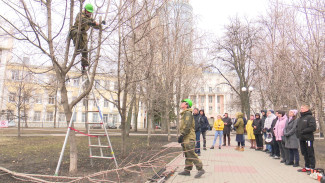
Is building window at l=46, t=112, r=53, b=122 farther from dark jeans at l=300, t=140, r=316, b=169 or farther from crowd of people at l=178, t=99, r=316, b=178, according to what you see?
dark jeans at l=300, t=140, r=316, b=169

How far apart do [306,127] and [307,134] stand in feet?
0.68

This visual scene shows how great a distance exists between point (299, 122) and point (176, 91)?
30.3 ft

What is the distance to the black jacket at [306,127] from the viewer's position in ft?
21.8

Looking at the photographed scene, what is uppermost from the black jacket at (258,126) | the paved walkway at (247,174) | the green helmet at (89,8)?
the green helmet at (89,8)

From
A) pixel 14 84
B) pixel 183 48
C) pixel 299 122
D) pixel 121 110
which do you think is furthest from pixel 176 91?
pixel 14 84

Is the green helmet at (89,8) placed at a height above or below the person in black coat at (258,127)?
above

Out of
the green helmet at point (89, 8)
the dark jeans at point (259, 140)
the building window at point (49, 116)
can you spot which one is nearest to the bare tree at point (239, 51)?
the dark jeans at point (259, 140)

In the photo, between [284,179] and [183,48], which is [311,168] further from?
[183,48]

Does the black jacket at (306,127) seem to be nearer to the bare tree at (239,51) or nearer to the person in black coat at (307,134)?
the person in black coat at (307,134)

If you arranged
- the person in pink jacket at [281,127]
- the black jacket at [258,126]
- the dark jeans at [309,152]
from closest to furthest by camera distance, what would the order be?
the dark jeans at [309,152] < the person in pink jacket at [281,127] < the black jacket at [258,126]

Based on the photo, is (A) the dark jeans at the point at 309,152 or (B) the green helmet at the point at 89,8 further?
(A) the dark jeans at the point at 309,152

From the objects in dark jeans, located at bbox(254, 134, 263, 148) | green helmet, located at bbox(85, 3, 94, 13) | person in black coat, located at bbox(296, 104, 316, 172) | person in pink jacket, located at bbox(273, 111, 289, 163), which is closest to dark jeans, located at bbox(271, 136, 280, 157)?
person in pink jacket, located at bbox(273, 111, 289, 163)

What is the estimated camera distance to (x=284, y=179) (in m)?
6.04

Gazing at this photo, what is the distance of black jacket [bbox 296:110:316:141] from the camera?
666 centimetres
